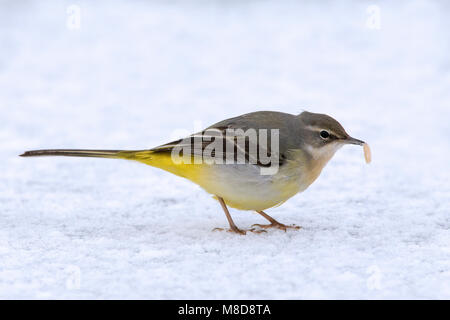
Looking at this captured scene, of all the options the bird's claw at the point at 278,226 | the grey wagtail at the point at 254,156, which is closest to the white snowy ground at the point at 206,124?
the bird's claw at the point at 278,226

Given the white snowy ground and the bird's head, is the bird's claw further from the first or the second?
the bird's head

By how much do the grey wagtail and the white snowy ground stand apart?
393mm

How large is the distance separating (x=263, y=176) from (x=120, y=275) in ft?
4.65

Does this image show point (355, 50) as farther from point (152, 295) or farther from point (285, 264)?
point (152, 295)

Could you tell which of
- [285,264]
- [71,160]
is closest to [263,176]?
[285,264]

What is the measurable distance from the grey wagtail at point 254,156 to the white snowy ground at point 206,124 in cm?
39

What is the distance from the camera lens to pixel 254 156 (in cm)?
530

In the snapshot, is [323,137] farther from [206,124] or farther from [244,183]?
[206,124]

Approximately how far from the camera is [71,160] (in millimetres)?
8180

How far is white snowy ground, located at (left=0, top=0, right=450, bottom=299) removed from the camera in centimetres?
458

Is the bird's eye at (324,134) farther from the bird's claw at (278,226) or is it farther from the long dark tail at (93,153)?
the long dark tail at (93,153)

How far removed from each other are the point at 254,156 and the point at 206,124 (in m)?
4.25

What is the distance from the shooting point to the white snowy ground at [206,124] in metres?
4.58

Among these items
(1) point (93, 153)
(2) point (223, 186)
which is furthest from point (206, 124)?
(2) point (223, 186)
